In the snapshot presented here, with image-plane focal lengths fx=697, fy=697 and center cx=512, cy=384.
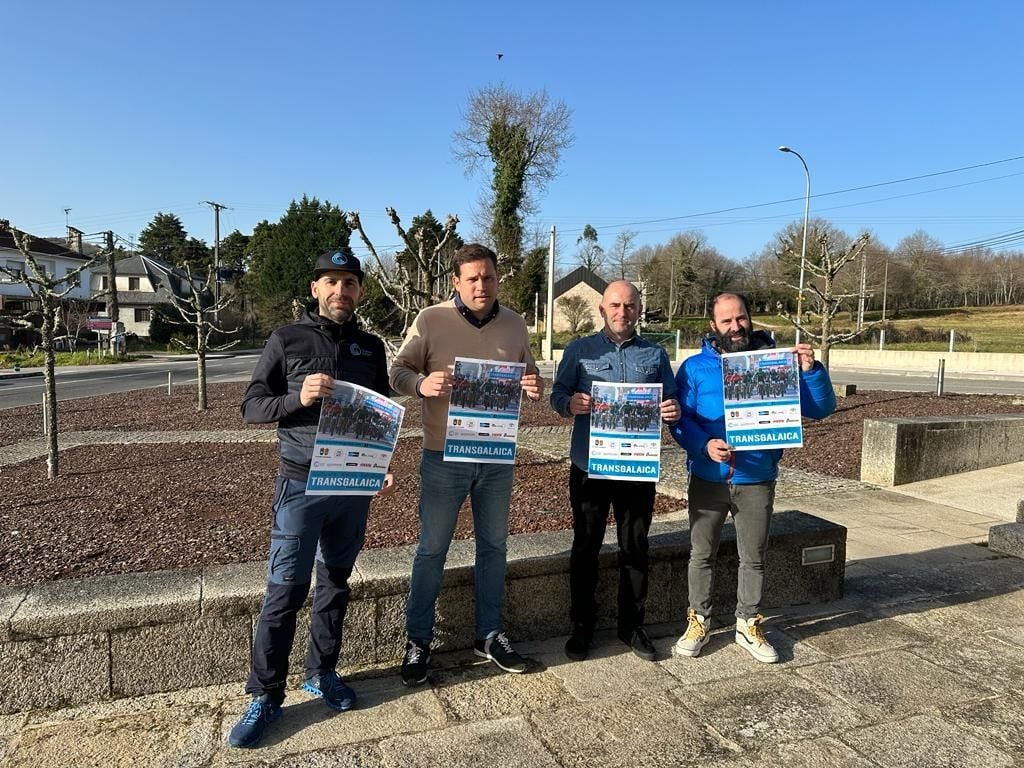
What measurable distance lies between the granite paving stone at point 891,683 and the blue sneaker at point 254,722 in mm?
2518

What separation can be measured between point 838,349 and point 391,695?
141 ft

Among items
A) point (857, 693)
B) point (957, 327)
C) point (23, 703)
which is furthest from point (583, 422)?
point (957, 327)

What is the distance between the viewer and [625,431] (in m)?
3.52

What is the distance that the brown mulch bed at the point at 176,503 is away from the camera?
492cm

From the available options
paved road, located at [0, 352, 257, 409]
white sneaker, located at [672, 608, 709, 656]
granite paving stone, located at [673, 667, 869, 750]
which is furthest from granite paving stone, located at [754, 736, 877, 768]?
paved road, located at [0, 352, 257, 409]

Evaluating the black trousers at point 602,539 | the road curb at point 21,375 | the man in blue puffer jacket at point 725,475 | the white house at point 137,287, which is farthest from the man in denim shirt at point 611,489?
the white house at point 137,287

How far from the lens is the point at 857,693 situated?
10.8 ft

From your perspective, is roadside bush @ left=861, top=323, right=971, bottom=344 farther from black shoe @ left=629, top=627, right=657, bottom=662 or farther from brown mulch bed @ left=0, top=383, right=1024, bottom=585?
black shoe @ left=629, top=627, right=657, bottom=662

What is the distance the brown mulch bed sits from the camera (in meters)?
4.92

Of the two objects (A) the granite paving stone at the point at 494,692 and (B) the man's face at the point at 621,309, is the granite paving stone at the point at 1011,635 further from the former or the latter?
(B) the man's face at the point at 621,309

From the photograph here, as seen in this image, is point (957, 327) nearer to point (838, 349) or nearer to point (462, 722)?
point (838, 349)

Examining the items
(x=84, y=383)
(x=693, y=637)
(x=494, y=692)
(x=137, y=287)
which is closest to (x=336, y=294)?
(x=494, y=692)

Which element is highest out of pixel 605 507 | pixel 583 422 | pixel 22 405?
pixel 583 422

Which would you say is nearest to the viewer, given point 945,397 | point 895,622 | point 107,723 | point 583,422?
point 107,723
